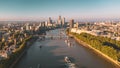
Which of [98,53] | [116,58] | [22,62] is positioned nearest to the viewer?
[116,58]

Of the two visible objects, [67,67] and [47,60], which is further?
[47,60]

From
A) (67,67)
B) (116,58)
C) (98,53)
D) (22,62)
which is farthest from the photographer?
(98,53)

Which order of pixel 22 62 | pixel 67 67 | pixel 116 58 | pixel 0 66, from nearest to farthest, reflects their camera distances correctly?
pixel 0 66
pixel 67 67
pixel 116 58
pixel 22 62

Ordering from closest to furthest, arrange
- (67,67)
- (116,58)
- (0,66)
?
(0,66)
(67,67)
(116,58)

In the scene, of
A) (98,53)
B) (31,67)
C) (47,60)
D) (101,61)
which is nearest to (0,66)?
(31,67)

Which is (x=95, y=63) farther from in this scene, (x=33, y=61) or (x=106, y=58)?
(x=33, y=61)

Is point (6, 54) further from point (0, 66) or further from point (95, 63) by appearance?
point (95, 63)

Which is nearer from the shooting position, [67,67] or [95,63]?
[67,67]

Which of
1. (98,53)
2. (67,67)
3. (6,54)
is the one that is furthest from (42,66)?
(98,53)
